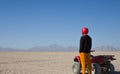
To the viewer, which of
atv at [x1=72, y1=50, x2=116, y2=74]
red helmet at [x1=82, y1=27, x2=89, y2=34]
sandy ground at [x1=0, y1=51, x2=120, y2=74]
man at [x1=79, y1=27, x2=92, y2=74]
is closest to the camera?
man at [x1=79, y1=27, x2=92, y2=74]

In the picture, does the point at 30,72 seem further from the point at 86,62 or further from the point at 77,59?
the point at 86,62

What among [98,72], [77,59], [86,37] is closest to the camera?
[86,37]

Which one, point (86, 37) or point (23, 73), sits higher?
point (86, 37)

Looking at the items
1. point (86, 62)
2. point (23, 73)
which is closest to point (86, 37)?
point (86, 62)

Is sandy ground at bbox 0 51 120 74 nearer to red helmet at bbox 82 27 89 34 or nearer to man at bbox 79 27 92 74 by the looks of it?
man at bbox 79 27 92 74

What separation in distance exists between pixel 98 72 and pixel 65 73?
A: 2.63 metres

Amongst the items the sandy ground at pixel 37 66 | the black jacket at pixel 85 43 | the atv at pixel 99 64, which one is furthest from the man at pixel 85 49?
the sandy ground at pixel 37 66

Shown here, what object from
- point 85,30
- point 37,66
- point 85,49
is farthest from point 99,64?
point 37,66

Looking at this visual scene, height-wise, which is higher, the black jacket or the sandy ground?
the black jacket

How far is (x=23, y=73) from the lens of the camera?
13383mm

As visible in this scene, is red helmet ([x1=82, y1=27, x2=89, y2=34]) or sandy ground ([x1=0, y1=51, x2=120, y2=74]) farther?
sandy ground ([x1=0, y1=51, x2=120, y2=74])

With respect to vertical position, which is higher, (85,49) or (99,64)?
(85,49)

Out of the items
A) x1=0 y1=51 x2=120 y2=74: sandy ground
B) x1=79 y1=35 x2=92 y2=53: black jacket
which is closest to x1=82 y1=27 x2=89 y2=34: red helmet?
x1=79 y1=35 x2=92 y2=53: black jacket

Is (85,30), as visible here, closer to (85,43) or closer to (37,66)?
(85,43)
